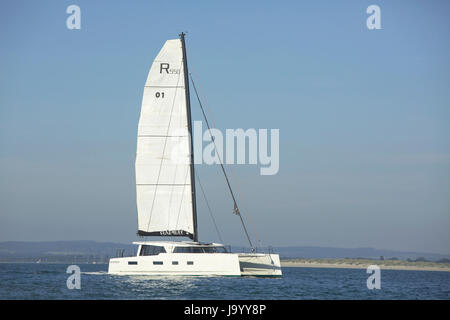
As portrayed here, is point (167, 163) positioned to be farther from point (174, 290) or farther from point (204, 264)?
point (174, 290)

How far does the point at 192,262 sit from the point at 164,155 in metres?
7.31

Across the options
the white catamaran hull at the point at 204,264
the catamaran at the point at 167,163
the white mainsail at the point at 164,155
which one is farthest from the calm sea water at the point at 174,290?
the white mainsail at the point at 164,155

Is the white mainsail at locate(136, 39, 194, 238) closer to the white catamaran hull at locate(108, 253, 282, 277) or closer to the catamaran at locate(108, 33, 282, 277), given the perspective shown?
the catamaran at locate(108, 33, 282, 277)

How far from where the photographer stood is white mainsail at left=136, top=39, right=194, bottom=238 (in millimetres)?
46312

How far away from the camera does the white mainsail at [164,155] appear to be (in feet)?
152

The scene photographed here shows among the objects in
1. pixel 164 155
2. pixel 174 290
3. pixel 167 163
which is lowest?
pixel 174 290

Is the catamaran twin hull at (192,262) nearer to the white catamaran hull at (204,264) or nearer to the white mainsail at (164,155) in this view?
the white catamaran hull at (204,264)

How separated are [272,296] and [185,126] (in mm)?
14606

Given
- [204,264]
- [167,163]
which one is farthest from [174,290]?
[167,163]

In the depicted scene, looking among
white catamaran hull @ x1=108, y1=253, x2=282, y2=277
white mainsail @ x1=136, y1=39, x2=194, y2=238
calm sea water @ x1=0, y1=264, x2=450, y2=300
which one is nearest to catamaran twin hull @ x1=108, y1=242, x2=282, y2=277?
→ white catamaran hull @ x1=108, y1=253, x2=282, y2=277

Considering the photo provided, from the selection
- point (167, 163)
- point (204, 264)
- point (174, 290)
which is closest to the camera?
point (174, 290)

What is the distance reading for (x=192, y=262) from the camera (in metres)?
43.3
